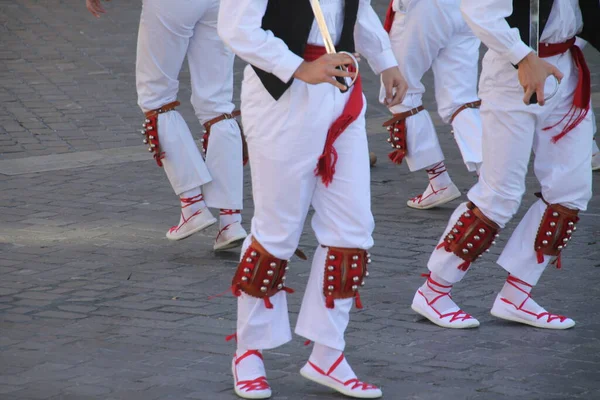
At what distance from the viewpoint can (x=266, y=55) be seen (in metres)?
3.97

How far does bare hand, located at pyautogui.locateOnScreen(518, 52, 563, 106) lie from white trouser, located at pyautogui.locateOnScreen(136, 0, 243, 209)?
2.05 m

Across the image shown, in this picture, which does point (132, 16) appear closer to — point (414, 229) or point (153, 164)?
point (153, 164)

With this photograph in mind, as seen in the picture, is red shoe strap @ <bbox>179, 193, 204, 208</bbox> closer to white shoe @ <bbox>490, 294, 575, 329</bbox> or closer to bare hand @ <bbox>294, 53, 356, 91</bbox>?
white shoe @ <bbox>490, 294, 575, 329</bbox>

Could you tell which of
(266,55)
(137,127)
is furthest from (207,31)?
(137,127)

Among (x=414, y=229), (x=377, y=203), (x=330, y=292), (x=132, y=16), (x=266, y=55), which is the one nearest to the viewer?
(x=266, y=55)

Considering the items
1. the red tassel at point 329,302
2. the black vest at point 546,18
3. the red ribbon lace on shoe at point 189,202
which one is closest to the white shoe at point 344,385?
the red tassel at point 329,302

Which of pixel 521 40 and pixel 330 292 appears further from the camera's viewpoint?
pixel 521 40

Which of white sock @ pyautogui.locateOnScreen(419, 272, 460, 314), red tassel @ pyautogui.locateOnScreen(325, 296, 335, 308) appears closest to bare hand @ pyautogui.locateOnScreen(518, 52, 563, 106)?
white sock @ pyautogui.locateOnScreen(419, 272, 460, 314)

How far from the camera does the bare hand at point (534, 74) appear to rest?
15.0 feet

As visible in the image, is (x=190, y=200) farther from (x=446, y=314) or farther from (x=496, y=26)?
(x=496, y=26)

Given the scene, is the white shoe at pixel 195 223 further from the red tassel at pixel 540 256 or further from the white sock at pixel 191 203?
the red tassel at pixel 540 256

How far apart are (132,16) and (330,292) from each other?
33.8 feet

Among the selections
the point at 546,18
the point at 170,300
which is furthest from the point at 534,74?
the point at 170,300

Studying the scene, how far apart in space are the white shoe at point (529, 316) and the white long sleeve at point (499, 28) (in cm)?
116
